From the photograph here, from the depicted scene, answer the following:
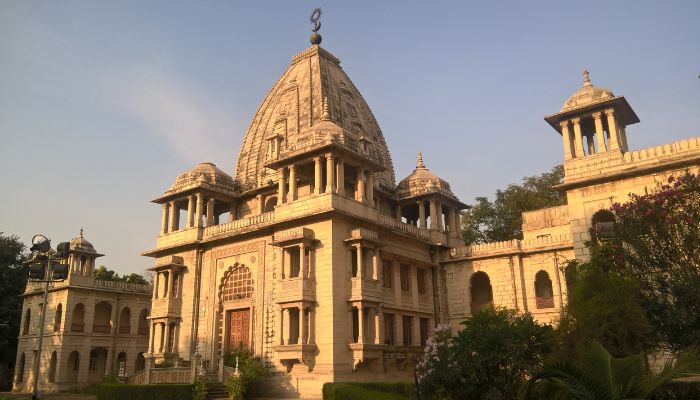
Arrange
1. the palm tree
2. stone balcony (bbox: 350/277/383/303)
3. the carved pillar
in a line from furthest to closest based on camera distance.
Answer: the carved pillar, stone balcony (bbox: 350/277/383/303), the palm tree

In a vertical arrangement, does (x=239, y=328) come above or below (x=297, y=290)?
below

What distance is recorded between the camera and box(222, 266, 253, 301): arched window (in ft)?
93.3


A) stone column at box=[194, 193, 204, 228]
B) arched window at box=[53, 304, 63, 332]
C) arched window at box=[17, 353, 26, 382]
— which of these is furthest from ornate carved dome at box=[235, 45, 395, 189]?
arched window at box=[17, 353, 26, 382]

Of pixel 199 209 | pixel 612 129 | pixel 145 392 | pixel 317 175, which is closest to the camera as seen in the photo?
pixel 612 129

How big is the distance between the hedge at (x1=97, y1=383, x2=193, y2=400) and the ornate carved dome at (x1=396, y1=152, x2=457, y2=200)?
17336 millimetres

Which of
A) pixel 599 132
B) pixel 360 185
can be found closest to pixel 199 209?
pixel 360 185

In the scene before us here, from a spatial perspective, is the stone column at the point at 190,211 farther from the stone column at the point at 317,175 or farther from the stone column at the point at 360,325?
the stone column at the point at 360,325

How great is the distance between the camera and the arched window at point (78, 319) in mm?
39747

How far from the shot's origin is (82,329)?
40.0m

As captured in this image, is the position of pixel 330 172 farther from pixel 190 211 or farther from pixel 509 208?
pixel 509 208

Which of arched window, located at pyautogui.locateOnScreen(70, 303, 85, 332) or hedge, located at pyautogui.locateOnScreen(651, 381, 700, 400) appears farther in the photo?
arched window, located at pyautogui.locateOnScreen(70, 303, 85, 332)

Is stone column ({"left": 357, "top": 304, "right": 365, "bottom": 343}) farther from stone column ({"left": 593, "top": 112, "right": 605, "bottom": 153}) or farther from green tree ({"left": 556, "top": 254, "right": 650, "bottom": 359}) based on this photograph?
stone column ({"left": 593, "top": 112, "right": 605, "bottom": 153})

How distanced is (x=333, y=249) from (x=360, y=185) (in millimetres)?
4233

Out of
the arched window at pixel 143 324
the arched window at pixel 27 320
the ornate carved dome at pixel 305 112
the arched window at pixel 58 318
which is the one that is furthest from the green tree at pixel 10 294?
the ornate carved dome at pixel 305 112
